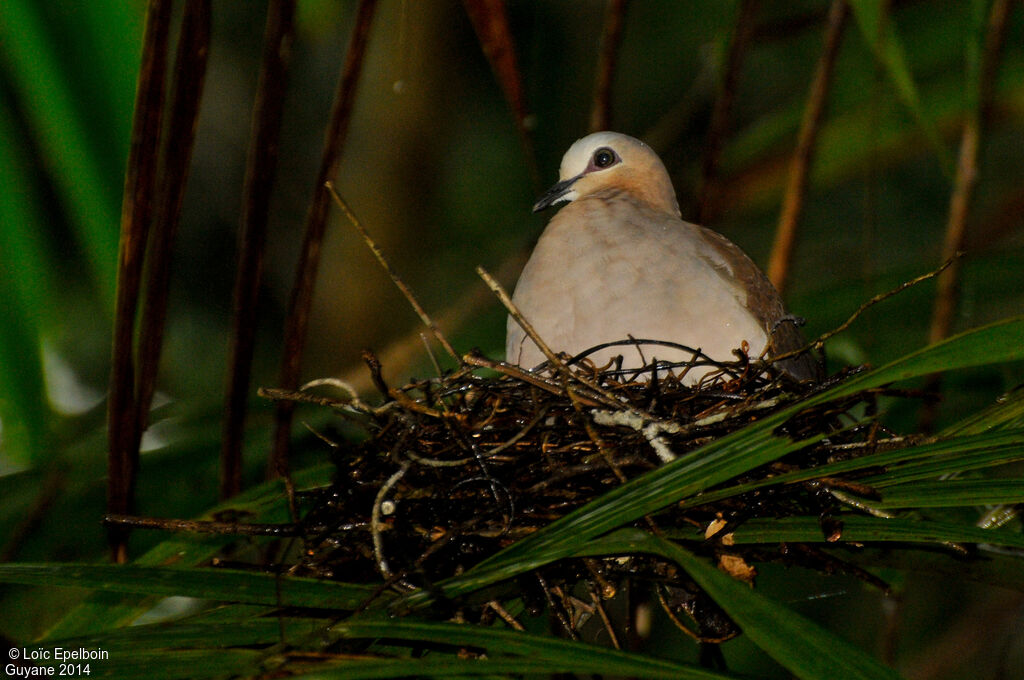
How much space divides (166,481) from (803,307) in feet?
5.62

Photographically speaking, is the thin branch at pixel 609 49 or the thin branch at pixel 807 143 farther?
the thin branch at pixel 807 143

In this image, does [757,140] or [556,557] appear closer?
[556,557]

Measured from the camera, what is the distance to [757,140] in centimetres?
376

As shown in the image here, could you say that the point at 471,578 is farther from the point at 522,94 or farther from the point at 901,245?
the point at 901,245

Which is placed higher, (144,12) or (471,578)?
(144,12)

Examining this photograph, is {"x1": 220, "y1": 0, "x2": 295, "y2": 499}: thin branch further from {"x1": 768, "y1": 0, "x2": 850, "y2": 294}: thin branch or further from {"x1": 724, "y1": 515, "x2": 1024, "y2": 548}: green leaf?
{"x1": 768, "y1": 0, "x2": 850, "y2": 294}: thin branch

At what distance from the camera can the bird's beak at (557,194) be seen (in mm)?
3006

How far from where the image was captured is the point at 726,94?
2.79 m

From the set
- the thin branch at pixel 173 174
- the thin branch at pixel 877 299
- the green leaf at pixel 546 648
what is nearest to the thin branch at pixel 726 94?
the thin branch at pixel 877 299

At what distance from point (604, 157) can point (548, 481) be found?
Result: 1.52m

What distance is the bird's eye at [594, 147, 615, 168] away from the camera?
3.05m

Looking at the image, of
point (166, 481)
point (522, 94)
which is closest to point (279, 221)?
point (166, 481)

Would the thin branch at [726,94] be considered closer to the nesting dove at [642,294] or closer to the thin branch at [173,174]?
the nesting dove at [642,294]

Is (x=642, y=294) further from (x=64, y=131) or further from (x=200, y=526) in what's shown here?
(x=64, y=131)
